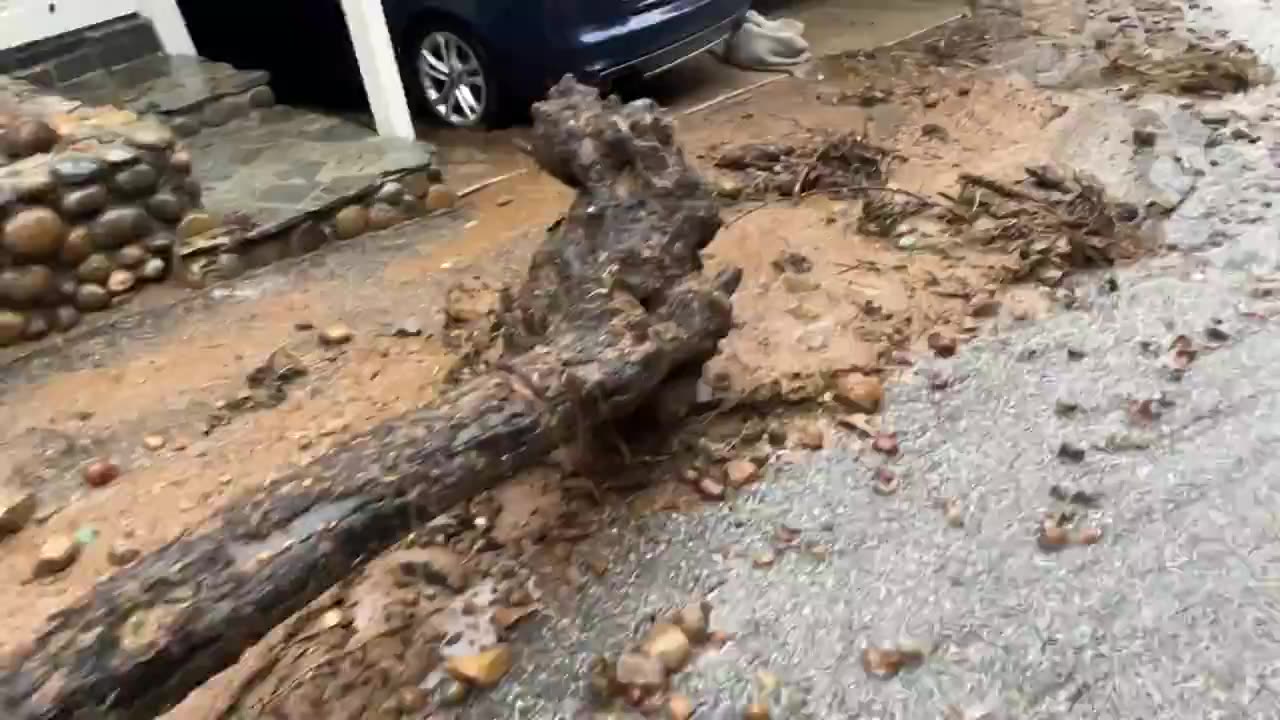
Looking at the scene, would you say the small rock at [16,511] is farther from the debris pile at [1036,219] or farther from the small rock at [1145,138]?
the small rock at [1145,138]

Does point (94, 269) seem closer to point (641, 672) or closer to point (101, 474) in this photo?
point (101, 474)

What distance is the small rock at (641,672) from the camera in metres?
2.39

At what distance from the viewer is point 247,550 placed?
6.75 feet

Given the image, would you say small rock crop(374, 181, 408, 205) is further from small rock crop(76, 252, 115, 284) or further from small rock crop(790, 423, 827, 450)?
small rock crop(790, 423, 827, 450)

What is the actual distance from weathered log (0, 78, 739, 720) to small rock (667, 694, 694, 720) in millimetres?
618

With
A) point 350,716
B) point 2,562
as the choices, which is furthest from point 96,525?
point 350,716

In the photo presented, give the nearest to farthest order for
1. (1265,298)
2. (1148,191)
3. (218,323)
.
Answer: (1265,298) < (218,323) < (1148,191)

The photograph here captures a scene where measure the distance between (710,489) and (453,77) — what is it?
3.48 m

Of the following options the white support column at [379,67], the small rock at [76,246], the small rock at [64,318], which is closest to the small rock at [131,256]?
the small rock at [76,246]

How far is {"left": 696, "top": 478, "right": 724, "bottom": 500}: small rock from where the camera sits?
295cm

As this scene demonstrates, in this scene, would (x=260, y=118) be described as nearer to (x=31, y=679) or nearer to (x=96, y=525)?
(x=96, y=525)

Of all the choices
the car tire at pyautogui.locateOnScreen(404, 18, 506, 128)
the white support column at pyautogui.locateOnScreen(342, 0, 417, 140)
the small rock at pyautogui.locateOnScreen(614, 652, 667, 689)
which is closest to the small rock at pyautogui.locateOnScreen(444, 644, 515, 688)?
the small rock at pyautogui.locateOnScreen(614, 652, 667, 689)

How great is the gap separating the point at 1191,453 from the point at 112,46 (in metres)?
5.21

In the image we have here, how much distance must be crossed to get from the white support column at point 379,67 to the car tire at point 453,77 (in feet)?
1.56
